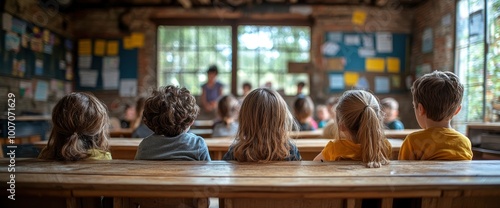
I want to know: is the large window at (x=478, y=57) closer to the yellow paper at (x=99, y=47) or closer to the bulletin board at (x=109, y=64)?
the bulletin board at (x=109, y=64)

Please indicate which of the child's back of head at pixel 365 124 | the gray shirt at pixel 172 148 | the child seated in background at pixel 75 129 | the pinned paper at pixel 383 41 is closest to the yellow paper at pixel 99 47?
the pinned paper at pixel 383 41

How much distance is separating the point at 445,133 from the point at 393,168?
44 cm

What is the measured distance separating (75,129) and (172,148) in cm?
42

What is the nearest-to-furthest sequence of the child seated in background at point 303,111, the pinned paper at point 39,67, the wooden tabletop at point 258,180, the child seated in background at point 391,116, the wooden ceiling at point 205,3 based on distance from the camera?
the wooden tabletop at point 258,180 → the child seated in background at point 303,111 → the child seated in background at point 391,116 → the pinned paper at point 39,67 → the wooden ceiling at point 205,3

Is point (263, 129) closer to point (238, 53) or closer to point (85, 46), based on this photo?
point (238, 53)

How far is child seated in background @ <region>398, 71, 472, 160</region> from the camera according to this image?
1.56 metres

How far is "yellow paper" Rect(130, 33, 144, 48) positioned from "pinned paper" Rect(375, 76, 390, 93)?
13.9 ft

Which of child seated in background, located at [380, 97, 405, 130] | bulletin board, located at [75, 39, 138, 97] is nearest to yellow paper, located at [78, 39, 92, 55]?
bulletin board, located at [75, 39, 138, 97]

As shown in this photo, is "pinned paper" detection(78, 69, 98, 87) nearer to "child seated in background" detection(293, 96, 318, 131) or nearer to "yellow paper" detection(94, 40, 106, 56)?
"yellow paper" detection(94, 40, 106, 56)

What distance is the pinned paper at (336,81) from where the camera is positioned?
6.45 m

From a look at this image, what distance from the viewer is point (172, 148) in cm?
158

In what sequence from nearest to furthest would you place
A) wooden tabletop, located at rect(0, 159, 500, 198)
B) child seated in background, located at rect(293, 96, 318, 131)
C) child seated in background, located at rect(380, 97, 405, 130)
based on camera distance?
wooden tabletop, located at rect(0, 159, 500, 198), child seated in background, located at rect(293, 96, 318, 131), child seated in background, located at rect(380, 97, 405, 130)

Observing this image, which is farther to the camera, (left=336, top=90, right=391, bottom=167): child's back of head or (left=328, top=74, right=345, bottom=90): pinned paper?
(left=328, top=74, right=345, bottom=90): pinned paper

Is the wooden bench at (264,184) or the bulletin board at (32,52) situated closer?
the wooden bench at (264,184)
